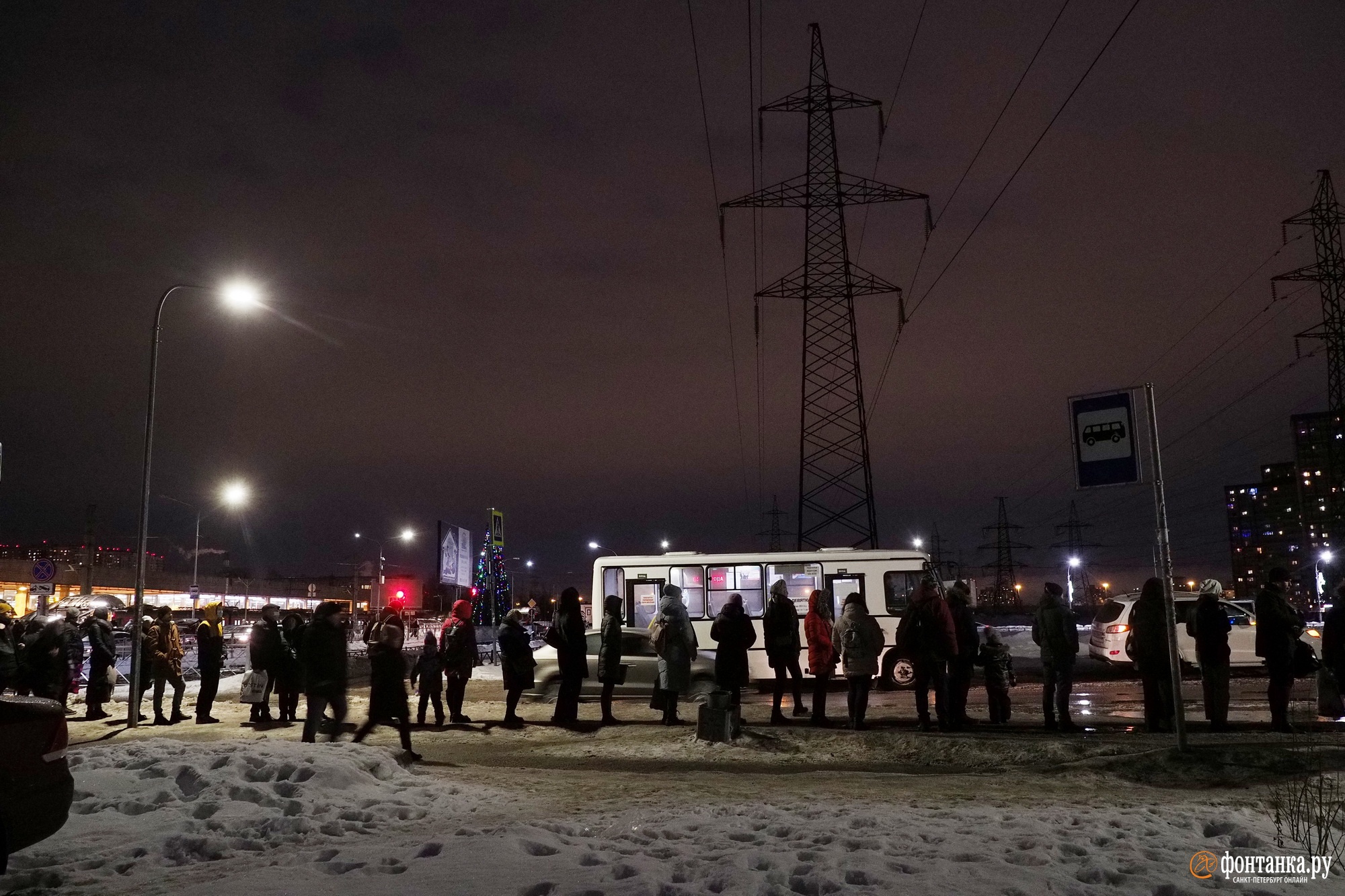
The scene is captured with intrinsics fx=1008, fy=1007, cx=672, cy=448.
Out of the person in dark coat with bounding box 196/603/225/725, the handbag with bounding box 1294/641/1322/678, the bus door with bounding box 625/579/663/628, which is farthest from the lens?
the bus door with bounding box 625/579/663/628

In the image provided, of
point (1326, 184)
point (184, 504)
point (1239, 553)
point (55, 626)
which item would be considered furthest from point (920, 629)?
point (1239, 553)

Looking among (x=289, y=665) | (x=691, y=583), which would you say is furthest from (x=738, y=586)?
(x=289, y=665)

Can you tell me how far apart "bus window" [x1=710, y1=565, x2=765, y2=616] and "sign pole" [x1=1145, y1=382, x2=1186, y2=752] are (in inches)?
480

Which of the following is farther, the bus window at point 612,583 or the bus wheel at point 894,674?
the bus window at point 612,583

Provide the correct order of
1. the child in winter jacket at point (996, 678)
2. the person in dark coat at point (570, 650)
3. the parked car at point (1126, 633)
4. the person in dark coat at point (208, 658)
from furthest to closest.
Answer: the parked car at point (1126, 633)
the person in dark coat at point (208, 658)
the person in dark coat at point (570, 650)
the child in winter jacket at point (996, 678)

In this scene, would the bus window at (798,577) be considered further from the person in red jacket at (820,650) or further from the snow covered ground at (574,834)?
the snow covered ground at (574,834)

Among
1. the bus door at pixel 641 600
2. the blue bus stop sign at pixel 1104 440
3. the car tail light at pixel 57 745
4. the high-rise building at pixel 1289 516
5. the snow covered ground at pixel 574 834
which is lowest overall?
the snow covered ground at pixel 574 834

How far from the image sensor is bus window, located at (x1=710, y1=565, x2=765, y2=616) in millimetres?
21625

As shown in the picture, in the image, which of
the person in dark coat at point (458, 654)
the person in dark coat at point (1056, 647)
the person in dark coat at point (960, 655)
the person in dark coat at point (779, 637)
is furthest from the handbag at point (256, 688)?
the person in dark coat at point (1056, 647)

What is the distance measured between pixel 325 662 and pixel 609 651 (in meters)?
4.51

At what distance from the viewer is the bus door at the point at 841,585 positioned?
21.5 metres

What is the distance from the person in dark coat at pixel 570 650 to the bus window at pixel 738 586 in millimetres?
7344

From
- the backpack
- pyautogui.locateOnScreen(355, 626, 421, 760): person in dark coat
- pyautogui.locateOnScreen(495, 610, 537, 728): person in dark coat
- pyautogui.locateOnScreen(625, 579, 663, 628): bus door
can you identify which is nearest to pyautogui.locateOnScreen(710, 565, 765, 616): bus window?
pyautogui.locateOnScreen(625, 579, 663, 628): bus door

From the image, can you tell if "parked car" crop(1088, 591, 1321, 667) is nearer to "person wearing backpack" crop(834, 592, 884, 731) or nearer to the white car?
the white car
